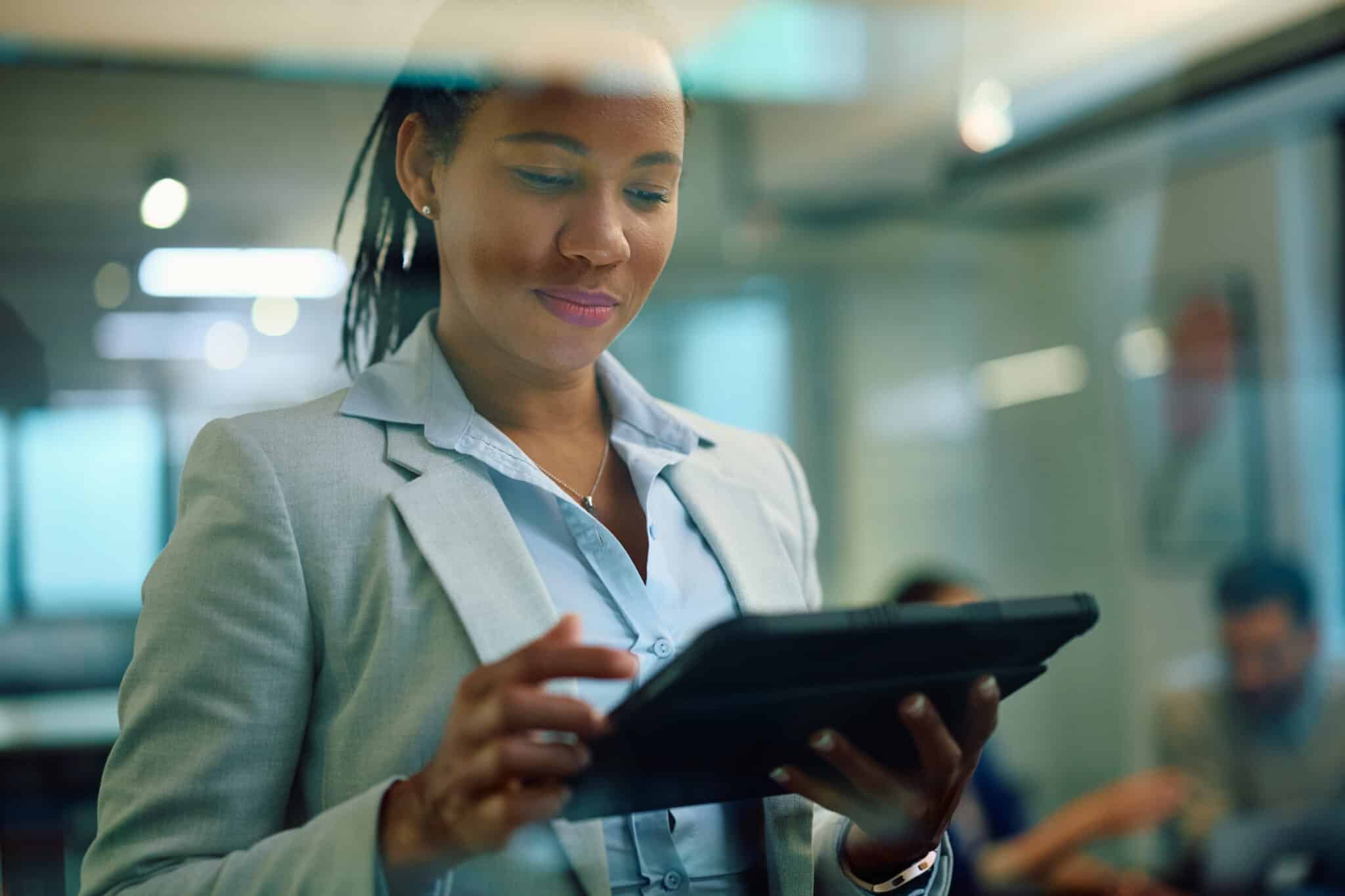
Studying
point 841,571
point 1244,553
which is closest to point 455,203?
point 841,571

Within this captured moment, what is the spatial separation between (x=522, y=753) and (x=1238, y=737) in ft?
8.63

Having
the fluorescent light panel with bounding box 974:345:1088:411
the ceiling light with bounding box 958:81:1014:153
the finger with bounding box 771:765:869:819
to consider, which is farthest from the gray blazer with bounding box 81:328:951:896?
the fluorescent light panel with bounding box 974:345:1088:411

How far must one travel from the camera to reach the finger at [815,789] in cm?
64

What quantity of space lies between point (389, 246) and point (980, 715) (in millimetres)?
423

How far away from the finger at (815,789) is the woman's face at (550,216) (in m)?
0.26

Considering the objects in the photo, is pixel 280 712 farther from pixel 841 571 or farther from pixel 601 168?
pixel 841 571

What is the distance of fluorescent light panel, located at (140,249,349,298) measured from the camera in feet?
2.45

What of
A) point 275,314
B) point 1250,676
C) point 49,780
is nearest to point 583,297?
point 275,314

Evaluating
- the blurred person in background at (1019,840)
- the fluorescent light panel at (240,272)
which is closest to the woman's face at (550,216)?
the fluorescent light panel at (240,272)

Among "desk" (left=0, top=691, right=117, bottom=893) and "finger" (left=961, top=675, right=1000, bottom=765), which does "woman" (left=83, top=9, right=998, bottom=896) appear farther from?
"desk" (left=0, top=691, right=117, bottom=893)

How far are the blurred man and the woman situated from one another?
86.2 inches

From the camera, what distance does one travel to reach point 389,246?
0.71m

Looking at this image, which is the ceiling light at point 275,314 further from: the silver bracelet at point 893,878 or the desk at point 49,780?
the silver bracelet at point 893,878

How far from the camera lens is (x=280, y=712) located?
606 millimetres
